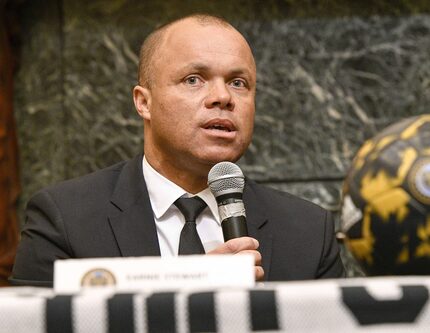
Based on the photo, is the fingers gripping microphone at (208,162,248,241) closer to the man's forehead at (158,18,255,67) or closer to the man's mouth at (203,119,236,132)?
the man's mouth at (203,119,236,132)

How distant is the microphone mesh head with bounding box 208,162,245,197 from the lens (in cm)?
125

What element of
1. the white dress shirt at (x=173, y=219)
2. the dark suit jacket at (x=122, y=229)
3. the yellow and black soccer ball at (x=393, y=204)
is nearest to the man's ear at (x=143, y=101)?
the dark suit jacket at (x=122, y=229)

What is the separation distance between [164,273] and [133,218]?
890mm

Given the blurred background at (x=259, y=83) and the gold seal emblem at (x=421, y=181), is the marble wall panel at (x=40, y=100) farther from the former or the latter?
the gold seal emblem at (x=421, y=181)

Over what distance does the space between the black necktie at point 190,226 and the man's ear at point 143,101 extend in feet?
1.12

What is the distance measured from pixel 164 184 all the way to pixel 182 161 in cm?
7

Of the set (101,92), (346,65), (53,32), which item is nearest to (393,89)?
(346,65)

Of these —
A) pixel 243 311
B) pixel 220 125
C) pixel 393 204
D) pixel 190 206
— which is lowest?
pixel 243 311

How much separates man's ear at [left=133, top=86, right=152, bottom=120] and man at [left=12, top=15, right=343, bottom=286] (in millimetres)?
26

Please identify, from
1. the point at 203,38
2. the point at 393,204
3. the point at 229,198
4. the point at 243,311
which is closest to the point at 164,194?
the point at 203,38

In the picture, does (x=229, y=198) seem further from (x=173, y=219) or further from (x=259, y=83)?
(x=259, y=83)

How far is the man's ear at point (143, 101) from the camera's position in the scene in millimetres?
1910

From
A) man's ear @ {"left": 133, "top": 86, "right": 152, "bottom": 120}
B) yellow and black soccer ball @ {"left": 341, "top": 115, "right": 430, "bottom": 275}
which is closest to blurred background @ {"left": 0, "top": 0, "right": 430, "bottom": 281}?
man's ear @ {"left": 133, "top": 86, "right": 152, "bottom": 120}

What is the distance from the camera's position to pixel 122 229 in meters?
1.61
